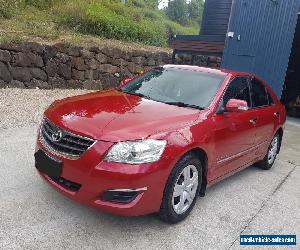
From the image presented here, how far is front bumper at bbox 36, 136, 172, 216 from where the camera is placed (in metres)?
3.20

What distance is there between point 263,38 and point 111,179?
30.1ft

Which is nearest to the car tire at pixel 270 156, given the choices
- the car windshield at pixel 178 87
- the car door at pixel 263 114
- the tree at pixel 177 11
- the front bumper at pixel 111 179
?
the car door at pixel 263 114

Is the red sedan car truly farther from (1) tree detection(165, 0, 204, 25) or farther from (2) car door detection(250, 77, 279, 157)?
(1) tree detection(165, 0, 204, 25)

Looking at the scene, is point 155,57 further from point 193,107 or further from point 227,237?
point 227,237

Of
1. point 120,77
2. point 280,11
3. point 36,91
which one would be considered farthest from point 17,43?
point 280,11

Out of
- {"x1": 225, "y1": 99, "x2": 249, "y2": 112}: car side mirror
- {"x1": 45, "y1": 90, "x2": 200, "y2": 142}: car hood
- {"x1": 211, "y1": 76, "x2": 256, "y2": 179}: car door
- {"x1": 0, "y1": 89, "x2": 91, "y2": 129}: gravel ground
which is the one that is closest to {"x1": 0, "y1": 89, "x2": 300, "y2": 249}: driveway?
{"x1": 211, "y1": 76, "x2": 256, "y2": 179}: car door

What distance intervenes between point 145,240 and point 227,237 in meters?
0.85

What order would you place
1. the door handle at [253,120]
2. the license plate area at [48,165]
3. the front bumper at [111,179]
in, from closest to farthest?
the front bumper at [111,179] < the license plate area at [48,165] < the door handle at [253,120]

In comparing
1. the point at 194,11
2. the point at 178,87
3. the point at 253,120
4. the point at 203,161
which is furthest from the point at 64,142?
the point at 194,11

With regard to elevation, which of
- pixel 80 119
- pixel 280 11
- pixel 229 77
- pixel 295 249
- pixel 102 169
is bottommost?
pixel 295 249

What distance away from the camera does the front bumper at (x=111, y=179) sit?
3.20m

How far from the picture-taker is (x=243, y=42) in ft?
37.6

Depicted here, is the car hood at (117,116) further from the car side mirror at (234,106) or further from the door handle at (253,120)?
the door handle at (253,120)

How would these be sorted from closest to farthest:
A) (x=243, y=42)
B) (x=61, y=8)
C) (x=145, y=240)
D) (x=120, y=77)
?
(x=145, y=240)
(x=243, y=42)
(x=120, y=77)
(x=61, y=8)
